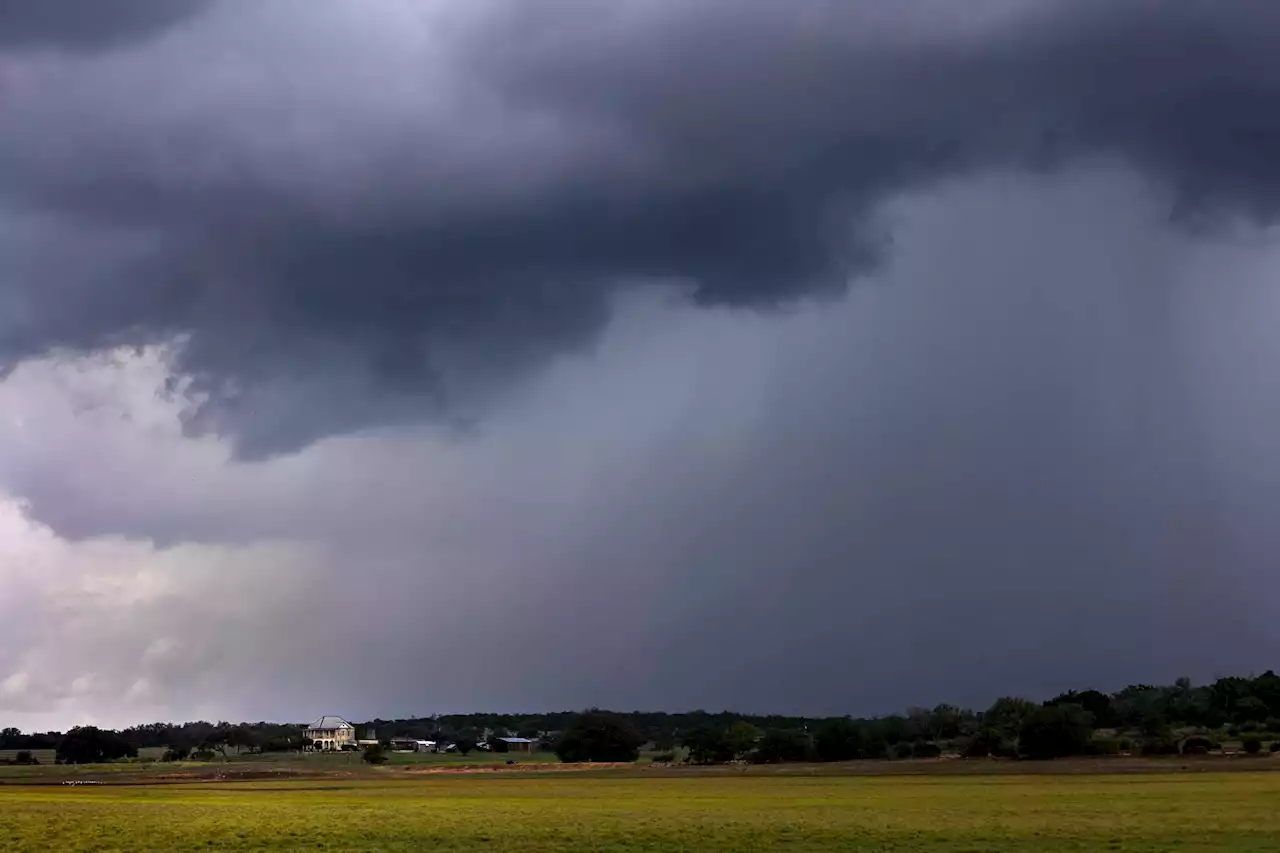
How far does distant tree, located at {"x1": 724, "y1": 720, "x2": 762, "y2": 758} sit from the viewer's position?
181m

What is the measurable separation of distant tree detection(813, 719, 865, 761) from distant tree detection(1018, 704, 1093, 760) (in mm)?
28440

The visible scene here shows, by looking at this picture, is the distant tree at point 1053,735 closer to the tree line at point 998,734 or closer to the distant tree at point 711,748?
the tree line at point 998,734

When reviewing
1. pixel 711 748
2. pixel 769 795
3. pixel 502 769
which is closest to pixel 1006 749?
pixel 711 748

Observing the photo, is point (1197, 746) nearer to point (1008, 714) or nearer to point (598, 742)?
point (1008, 714)

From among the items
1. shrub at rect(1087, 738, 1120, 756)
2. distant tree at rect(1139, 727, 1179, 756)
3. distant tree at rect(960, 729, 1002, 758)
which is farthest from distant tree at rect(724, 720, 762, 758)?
distant tree at rect(1139, 727, 1179, 756)

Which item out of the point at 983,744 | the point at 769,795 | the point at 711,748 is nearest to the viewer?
the point at 769,795

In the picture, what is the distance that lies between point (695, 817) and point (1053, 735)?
89.5m

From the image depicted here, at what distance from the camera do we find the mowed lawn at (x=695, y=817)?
57.1 m

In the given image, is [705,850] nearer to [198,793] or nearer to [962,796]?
[962,796]

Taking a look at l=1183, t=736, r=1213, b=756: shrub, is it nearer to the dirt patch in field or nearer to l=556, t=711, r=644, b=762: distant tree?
the dirt patch in field

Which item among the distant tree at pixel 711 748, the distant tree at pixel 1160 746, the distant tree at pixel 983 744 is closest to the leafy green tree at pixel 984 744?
the distant tree at pixel 983 744

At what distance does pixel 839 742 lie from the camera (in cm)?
17625

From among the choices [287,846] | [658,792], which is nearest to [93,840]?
[287,846]

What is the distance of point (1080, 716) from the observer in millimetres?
153750
